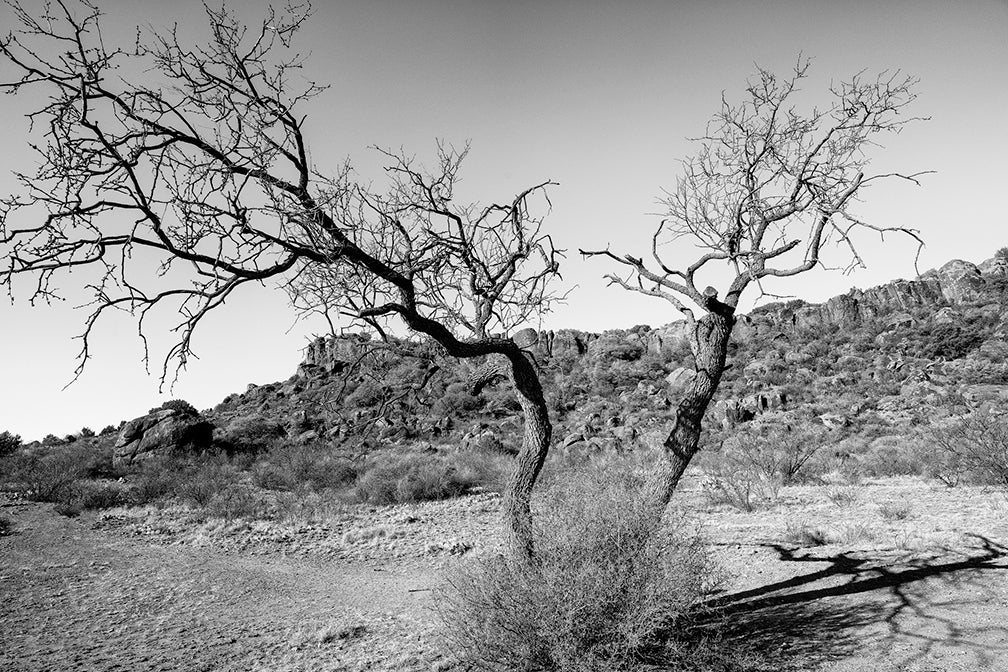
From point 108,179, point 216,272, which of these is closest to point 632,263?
point 216,272

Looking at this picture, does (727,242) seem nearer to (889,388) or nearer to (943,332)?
(889,388)

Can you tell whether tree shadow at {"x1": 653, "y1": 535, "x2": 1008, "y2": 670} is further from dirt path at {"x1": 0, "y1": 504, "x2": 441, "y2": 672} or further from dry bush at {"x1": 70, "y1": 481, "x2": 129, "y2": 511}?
dry bush at {"x1": 70, "y1": 481, "x2": 129, "y2": 511}

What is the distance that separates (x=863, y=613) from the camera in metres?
5.05

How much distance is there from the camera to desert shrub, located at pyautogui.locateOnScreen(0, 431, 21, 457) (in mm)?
26734

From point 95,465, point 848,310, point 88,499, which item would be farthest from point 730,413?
point 95,465

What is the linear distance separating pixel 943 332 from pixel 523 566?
125ft

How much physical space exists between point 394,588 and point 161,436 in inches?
884

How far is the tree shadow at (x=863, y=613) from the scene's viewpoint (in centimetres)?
425

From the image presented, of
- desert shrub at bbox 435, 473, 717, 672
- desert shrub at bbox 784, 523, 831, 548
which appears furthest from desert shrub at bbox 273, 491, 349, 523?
desert shrub at bbox 435, 473, 717, 672

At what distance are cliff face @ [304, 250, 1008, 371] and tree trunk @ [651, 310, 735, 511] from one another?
29.1 metres

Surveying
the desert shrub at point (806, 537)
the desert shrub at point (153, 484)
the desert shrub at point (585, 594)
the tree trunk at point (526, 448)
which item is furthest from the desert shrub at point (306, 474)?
the desert shrub at point (585, 594)

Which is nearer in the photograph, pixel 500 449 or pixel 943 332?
pixel 500 449

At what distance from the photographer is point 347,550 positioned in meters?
10.1

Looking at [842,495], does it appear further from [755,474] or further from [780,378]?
[780,378]
